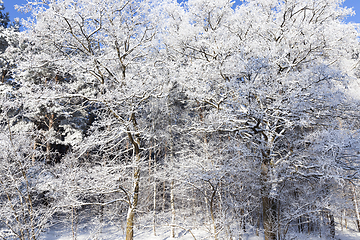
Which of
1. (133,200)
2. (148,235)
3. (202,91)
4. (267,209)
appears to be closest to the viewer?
(133,200)

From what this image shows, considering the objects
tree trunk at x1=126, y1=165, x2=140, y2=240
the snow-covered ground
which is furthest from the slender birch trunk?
the snow-covered ground

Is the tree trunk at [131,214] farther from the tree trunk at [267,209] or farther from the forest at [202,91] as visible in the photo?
the tree trunk at [267,209]

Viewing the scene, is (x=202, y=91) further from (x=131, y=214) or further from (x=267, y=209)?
(x=131, y=214)

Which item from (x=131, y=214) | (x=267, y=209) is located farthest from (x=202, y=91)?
(x=131, y=214)

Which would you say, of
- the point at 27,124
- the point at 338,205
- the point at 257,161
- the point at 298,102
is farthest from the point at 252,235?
the point at 27,124

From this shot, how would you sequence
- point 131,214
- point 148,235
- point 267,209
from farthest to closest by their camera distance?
point 148,235 → point 267,209 → point 131,214

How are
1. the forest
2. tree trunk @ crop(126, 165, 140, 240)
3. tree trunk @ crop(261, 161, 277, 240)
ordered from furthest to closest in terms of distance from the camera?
tree trunk @ crop(261, 161, 277, 240) → tree trunk @ crop(126, 165, 140, 240) → the forest

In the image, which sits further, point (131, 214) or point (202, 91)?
point (202, 91)

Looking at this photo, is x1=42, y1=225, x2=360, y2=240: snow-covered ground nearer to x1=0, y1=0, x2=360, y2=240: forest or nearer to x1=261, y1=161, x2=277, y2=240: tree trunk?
x1=0, y1=0, x2=360, y2=240: forest

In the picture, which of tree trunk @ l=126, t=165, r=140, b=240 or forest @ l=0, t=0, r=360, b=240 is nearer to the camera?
forest @ l=0, t=0, r=360, b=240

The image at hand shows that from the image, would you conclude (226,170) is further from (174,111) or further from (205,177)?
(174,111)

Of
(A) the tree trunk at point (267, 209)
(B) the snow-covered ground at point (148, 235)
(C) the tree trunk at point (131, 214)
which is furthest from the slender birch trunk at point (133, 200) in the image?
(B) the snow-covered ground at point (148, 235)

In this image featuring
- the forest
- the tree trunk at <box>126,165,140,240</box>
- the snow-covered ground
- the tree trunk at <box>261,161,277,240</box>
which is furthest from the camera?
the snow-covered ground

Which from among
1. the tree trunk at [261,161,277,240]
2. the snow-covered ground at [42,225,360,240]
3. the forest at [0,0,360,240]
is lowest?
the snow-covered ground at [42,225,360,240]
